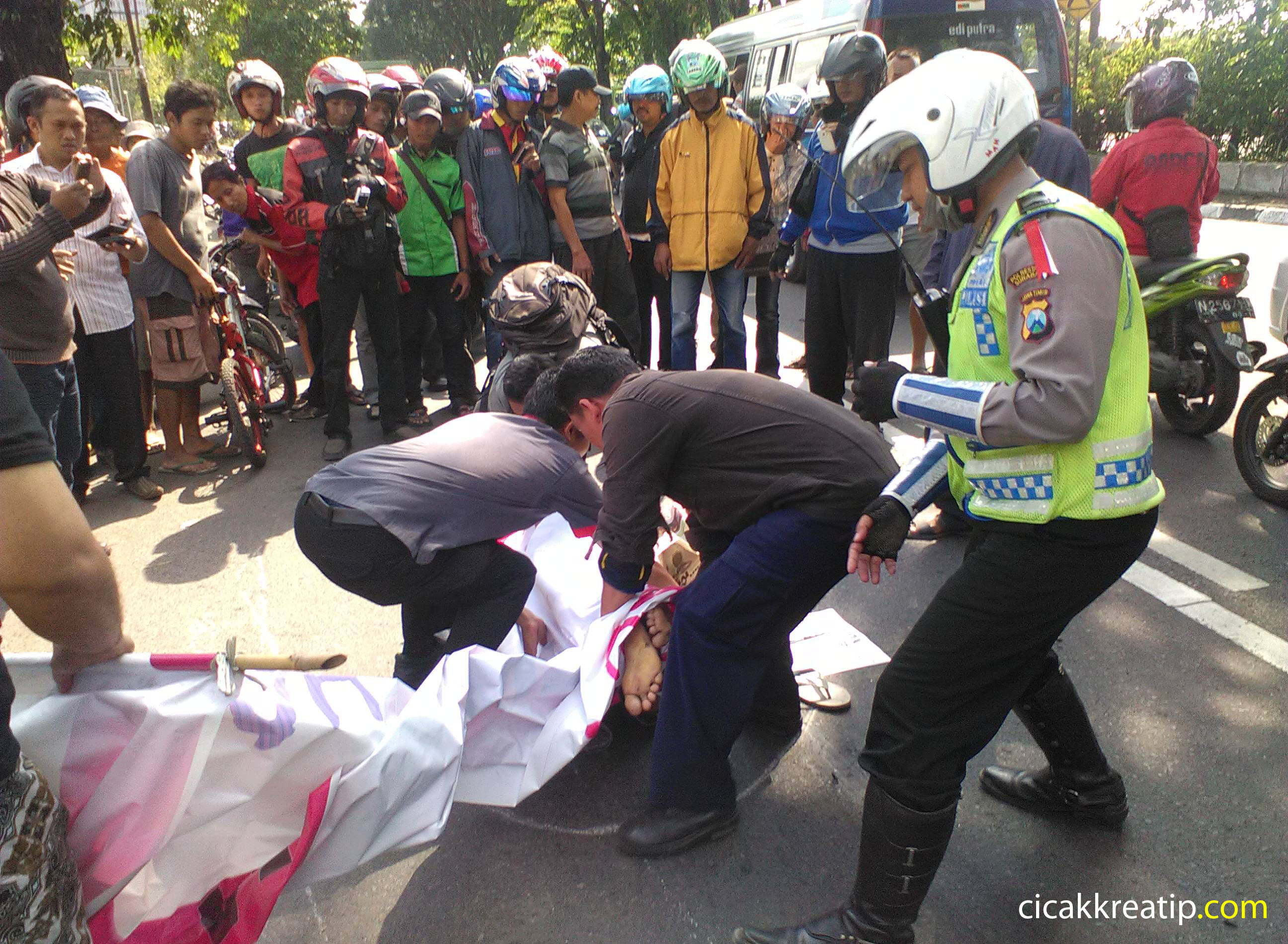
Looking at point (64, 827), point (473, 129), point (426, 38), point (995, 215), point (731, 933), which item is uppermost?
point (426, 38)

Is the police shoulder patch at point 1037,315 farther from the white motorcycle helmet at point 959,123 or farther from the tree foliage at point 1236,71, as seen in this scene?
the tree foliage at point 1236,71

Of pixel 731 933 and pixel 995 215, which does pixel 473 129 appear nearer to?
pixel 995 215

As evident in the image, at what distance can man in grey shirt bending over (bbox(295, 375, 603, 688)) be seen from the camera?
8.91 feet

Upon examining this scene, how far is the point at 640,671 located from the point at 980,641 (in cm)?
100

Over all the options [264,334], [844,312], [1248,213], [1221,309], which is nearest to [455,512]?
[844,312]

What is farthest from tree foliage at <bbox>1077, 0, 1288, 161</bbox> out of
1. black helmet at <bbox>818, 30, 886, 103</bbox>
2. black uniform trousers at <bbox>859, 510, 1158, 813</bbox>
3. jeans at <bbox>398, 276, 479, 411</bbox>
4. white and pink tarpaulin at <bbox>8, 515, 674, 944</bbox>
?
white and pink tarpaulin at <bbox>8, 515, 674, 944</bbox>

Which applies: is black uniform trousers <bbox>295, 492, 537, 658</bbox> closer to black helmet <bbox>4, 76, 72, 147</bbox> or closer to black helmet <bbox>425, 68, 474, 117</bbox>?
black helmet <bbox>4, 76, 72, 147</bbox>

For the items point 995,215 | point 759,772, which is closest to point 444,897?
point 759,772

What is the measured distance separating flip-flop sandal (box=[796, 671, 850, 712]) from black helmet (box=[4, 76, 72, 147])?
3.95 meters

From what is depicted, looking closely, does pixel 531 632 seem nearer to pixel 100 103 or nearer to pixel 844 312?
pixel 844 312

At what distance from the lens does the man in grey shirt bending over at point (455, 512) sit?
2.72 meters

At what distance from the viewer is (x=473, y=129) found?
230 inches

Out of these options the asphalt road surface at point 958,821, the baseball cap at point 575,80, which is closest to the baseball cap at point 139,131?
the baseball cap at point 575,80

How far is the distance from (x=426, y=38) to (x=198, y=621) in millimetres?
48063
